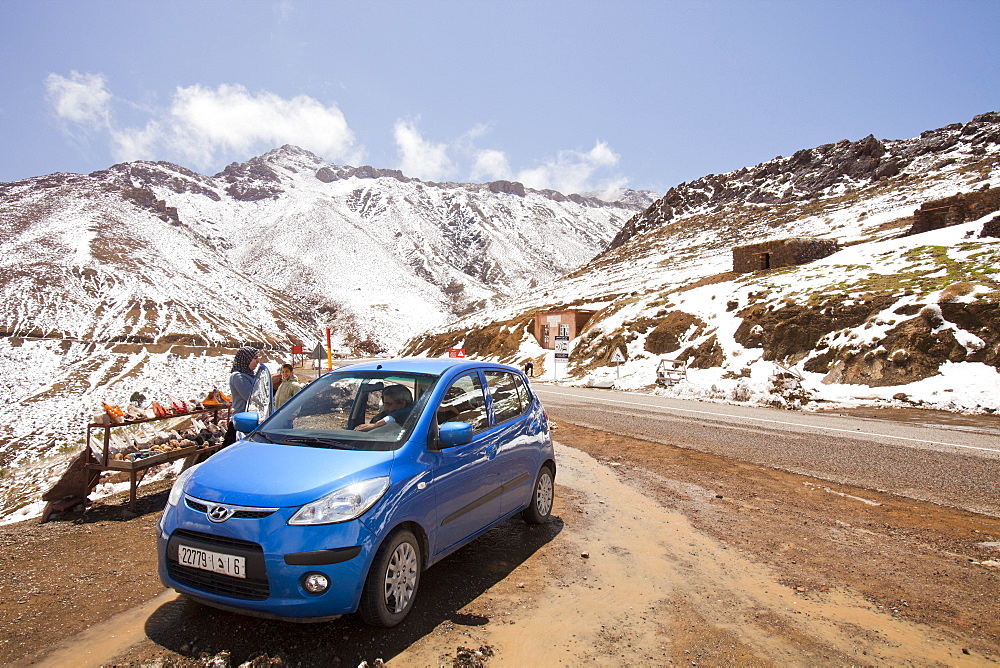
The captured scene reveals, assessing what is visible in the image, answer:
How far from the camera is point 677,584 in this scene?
14.9 ft

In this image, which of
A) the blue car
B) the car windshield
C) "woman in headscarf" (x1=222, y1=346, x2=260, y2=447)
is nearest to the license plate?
the blue car

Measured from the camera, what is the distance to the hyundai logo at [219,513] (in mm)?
3391

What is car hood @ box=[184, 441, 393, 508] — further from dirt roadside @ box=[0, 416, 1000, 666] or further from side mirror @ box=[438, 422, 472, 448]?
dirt roadside @ box=[0, 416, 1000, 666]

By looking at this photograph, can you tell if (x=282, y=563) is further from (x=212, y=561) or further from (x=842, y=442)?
(x=842, y=442)

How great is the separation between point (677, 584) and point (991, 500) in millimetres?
5346

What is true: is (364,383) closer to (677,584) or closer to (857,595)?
(677,584)

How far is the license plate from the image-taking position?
10.9 feet

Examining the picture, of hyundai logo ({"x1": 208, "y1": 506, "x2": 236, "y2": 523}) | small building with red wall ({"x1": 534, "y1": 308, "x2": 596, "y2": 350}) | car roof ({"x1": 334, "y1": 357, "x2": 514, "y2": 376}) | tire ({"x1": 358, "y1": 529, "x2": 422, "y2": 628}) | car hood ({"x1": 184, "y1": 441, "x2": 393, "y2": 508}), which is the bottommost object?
tire ({"x1": 358, "y1": 529, "x2": 422, "y2": 628})

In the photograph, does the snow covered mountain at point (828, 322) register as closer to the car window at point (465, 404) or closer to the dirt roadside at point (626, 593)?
the dirt roadside at point (626, 593)

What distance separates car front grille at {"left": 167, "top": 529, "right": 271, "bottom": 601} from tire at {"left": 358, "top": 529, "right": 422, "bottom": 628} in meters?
0.60

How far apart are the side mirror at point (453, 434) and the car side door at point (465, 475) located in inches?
3.9

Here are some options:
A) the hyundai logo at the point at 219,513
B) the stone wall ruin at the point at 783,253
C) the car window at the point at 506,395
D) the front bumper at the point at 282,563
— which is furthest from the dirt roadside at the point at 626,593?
the stone wall ruin at the point at 783,253

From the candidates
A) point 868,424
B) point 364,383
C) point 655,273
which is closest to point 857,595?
point 364,383

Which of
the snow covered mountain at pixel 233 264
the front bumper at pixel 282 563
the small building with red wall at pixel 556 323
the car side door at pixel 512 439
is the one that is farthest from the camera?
the snow covered mountain at pixel 233 264
